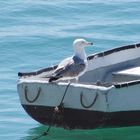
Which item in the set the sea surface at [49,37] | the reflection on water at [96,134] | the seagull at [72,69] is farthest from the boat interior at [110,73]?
the sea surface at [49,37]

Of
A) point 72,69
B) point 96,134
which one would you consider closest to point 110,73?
point 96,134

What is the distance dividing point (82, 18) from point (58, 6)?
1.04 m

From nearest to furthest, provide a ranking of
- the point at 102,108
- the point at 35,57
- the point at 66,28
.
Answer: the point at 102,108, the point at 35,57, the point at 66,28

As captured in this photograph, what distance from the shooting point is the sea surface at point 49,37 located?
541 inches

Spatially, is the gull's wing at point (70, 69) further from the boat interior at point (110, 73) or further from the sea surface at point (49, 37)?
the sea surface at point (49, 37)

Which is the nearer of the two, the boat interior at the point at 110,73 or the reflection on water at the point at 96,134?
the reflection on water at the point at 96,134

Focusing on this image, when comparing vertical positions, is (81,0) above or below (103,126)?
above

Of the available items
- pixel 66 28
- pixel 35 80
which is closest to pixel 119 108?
pixel 35 80

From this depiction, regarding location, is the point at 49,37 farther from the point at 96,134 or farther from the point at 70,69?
the point at 70,69

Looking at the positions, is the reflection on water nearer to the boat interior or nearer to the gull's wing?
the boat interior

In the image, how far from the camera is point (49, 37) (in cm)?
1952

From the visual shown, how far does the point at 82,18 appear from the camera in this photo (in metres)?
21.2

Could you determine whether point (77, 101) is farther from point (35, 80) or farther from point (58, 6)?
point (58, 6)

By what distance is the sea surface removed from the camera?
13745mm
